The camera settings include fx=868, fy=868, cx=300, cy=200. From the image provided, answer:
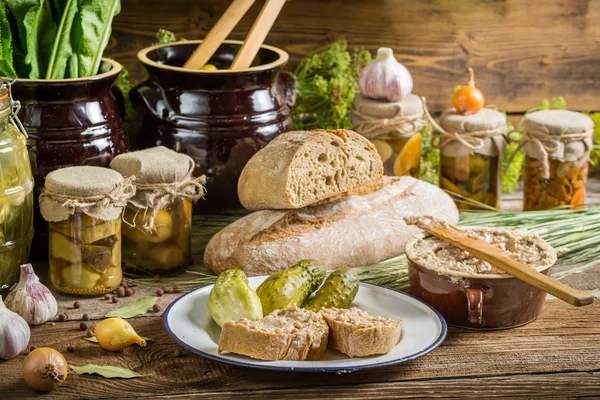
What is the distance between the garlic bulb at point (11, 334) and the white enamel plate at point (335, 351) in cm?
25

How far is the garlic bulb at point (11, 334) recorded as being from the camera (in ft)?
4.89

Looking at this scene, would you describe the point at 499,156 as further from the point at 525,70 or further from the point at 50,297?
the point at 50,297

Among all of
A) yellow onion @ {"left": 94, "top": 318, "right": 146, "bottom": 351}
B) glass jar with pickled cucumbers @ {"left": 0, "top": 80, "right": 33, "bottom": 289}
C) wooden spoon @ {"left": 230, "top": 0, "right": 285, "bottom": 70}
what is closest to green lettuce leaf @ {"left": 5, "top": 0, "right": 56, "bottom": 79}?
glass jar with pickled cucumbers @ {"left": 0, "top": 80, "right": 33, "bottom": 289}

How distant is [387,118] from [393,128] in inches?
1.2

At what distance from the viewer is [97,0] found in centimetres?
195

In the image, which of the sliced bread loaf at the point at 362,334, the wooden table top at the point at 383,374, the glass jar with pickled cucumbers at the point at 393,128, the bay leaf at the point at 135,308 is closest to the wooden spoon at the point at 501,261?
the wooden table top at the point at 383,374

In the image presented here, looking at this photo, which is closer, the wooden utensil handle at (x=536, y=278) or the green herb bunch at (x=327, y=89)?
the wooden utensil handle at (x=536, y=278)

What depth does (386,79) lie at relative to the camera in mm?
2178

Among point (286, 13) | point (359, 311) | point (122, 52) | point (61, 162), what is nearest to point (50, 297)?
point (61, 162)

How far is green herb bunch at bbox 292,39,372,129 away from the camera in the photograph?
2.39 meters

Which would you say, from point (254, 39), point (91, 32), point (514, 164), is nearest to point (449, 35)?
point (514, 164)

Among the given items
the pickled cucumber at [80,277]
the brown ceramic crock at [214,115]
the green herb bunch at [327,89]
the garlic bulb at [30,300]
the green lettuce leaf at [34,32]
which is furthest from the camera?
the green herb bunch at [327,89]

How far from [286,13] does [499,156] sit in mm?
773

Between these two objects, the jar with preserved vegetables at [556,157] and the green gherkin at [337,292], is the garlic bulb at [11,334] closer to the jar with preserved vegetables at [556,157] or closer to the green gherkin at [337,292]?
the green gherkin at [337,292]
